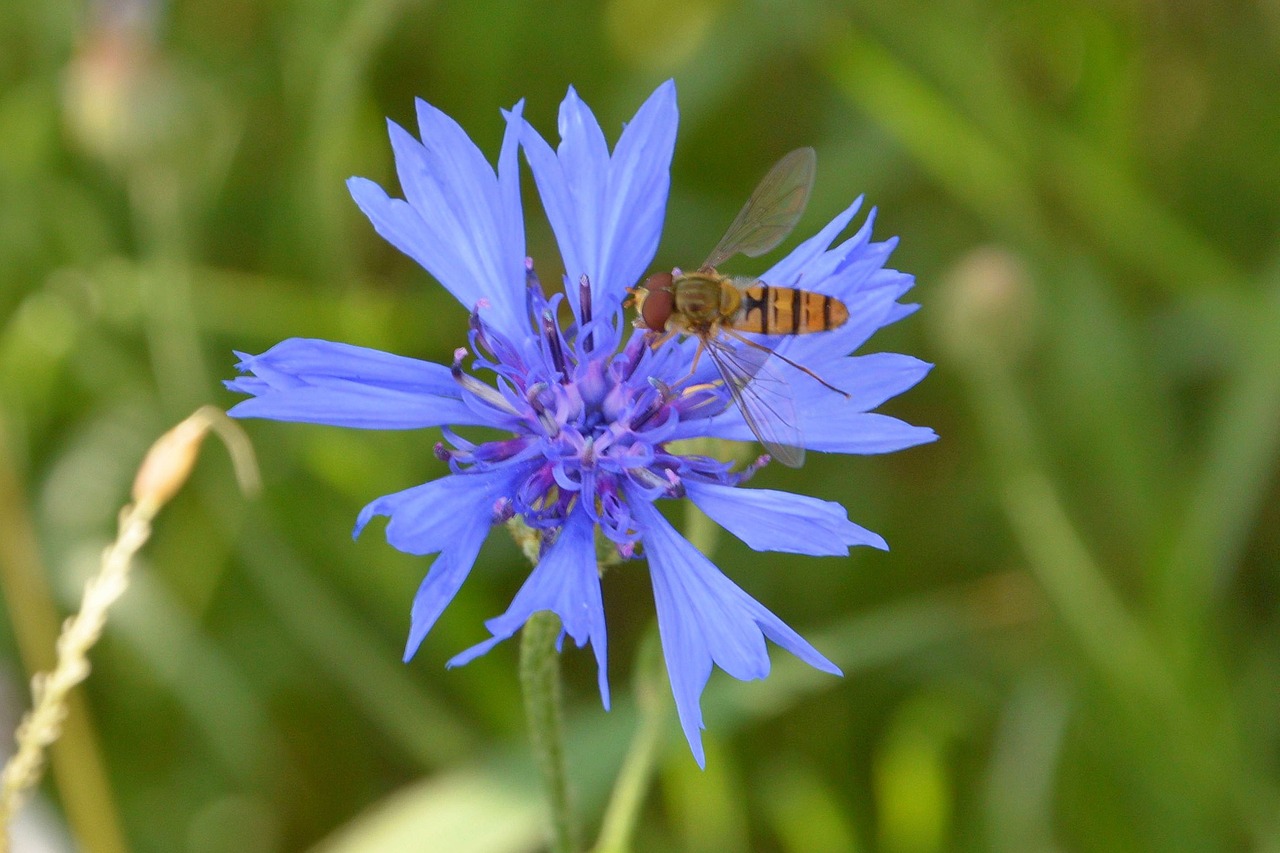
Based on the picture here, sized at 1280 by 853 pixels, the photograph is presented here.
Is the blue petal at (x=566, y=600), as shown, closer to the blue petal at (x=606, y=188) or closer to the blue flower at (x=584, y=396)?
the blue flower at (x=584, y=396)

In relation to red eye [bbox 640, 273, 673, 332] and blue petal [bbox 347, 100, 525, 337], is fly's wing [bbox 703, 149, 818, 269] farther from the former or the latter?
blue petal [bbox 347, 100, 525, 337]

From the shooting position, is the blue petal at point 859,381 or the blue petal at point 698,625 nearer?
the blue petal at point 698,625

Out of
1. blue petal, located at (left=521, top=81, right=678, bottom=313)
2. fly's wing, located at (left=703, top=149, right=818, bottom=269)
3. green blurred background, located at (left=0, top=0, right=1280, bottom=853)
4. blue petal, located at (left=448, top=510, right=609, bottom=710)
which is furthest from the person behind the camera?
A: green blurred background, located at (left=0, top=0, right=1280, bottom=853)

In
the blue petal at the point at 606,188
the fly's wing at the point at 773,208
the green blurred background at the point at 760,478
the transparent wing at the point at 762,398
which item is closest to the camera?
the transparent wing at the point at 762,398

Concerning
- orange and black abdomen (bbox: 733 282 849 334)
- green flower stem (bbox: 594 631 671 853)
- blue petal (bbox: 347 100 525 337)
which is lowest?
green flower stem (bbox: 594 631 671 853)

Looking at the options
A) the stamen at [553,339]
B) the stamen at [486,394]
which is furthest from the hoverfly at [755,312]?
the stamen at [486,394]

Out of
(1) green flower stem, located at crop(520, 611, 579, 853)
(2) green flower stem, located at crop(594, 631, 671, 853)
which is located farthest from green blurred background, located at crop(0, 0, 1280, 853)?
(1) green flower stem, located at crop(520, 611, 579, 853)

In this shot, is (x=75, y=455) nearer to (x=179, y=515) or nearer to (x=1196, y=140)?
(x=179, y=515)
